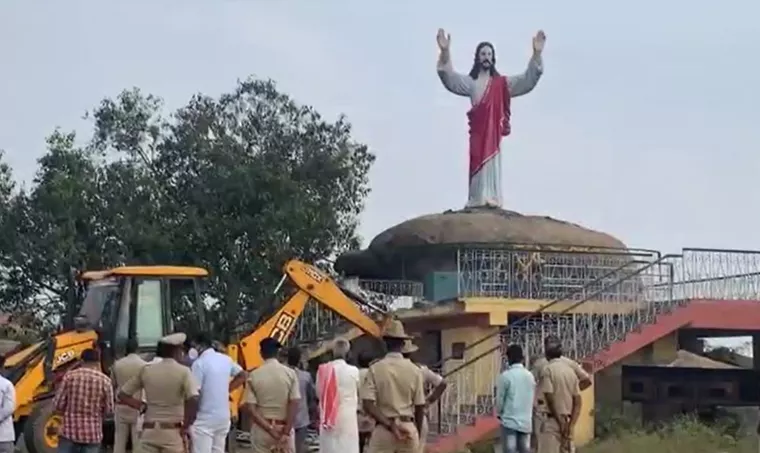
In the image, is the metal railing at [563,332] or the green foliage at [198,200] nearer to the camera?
the metal railing at [563,332]

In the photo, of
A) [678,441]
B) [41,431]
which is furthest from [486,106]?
[41,431]

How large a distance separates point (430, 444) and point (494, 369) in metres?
2.44

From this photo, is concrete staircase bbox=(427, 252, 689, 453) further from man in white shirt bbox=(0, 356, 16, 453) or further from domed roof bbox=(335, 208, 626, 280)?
man in white shirt bbox=(0, 356, 16, 453)

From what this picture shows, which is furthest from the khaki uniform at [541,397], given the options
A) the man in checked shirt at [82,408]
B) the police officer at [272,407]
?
the man in checked shirt at [82,408]

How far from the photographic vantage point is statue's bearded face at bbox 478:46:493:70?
33938 mm

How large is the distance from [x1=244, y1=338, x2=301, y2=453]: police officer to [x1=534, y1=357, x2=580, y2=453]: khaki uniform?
3.02 metres

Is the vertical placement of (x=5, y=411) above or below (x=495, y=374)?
above

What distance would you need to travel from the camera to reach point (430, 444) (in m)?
23.8

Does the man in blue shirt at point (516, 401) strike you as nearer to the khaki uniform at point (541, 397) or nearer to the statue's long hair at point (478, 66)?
the khaki uniform at point (541, 397)

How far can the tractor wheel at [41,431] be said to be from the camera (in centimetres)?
2019

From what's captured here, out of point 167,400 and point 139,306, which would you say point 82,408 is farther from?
point 139,306

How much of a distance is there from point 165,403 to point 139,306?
8.66m

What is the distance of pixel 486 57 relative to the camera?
33969 millimetres

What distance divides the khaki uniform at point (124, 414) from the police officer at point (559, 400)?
4094mm
